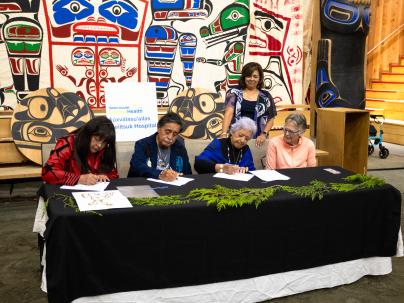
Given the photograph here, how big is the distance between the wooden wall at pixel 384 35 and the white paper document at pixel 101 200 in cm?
860

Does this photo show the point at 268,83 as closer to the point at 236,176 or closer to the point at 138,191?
the point at 236,176

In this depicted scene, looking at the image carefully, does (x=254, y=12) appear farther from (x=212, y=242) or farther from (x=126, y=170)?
(x=212, y=242)

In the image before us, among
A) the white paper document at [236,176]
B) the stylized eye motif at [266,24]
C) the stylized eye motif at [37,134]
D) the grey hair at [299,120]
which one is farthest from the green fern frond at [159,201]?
the stylized eye motif at [266,24]

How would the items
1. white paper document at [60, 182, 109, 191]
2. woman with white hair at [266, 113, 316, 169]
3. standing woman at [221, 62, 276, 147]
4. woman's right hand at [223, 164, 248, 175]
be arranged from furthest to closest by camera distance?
standing woman at [221, 62, 276, 147] → woman with white hair at [266, 113, 316, 169] → woman's right hand at [223, 164, 248, 175] → white paper document at [60, 182, 109, 191]

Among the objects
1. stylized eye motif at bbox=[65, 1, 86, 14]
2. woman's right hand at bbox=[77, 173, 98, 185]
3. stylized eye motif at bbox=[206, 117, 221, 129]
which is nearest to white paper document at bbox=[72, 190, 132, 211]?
woman's right hand at bbox=[77, 173, 98, 185]

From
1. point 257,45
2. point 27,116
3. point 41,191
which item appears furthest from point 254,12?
point 41,191

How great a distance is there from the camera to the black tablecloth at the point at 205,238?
2.09 meters

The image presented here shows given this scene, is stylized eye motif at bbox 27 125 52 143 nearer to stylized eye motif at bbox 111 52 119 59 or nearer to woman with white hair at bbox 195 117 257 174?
stylized eye motif at bbox 111 52 119 59

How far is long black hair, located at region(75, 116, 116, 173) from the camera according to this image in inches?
104

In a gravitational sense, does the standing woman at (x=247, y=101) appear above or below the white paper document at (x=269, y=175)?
above

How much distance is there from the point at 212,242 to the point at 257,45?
353cm

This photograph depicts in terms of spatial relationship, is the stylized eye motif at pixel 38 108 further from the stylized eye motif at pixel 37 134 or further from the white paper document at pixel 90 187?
the white paper document at pixel 90 187

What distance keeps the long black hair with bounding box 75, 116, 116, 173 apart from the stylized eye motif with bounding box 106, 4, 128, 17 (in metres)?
2.39

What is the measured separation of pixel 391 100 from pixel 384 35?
1.53m
